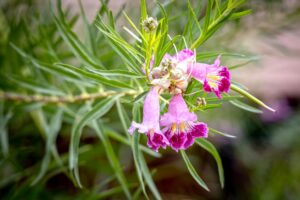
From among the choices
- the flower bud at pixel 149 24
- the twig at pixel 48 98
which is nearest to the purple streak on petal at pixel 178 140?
the flower bud at pixel 149 24

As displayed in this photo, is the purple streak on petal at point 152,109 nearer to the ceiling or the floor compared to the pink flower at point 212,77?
nearer to the floor

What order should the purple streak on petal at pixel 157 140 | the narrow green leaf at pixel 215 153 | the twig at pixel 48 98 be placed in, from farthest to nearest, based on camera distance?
the twig at pixel 48 98 < the narrow green leaf at pixel 215 153 < the purple streak on petal at pixel 157 140

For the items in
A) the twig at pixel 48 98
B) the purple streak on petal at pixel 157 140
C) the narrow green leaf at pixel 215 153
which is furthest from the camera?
the twig at pixel 48 98

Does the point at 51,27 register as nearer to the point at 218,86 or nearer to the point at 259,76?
the point at 218,86

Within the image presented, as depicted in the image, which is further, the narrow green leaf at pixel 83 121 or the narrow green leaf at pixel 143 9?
the narrow green leaf at pixel 83 121

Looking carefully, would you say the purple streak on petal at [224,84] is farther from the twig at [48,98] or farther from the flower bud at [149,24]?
the twig at [48,98]

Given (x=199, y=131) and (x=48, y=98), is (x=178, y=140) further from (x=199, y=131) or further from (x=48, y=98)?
(x=48, y=98)

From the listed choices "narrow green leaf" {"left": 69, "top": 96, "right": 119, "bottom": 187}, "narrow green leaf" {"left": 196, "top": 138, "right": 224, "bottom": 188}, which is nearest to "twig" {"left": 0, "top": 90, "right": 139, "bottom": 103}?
"narrow green leaf" {"left": 69, "top": 96, "right": 119, "bottom": 187}
